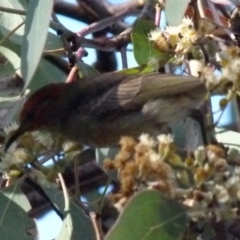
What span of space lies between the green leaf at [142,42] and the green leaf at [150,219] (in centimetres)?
82

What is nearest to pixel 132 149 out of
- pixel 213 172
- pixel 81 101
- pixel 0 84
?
pixel 213 172

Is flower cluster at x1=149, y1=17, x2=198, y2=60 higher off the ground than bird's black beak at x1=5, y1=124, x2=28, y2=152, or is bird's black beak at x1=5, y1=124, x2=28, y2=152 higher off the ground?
flower cluster at x1=149, y1=17, x2=198, y2=60

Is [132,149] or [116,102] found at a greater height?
[132,149]

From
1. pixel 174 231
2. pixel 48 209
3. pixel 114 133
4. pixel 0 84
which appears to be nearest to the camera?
pixel 174 231

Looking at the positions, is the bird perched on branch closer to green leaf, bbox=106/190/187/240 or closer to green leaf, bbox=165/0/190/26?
green leaf, bbox=165/0/190/26

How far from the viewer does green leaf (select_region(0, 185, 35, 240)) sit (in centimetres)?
253

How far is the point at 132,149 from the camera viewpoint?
187cm

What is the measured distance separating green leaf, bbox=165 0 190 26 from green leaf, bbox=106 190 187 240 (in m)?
0.54

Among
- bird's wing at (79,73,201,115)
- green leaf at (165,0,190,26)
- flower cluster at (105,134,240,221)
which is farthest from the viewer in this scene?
bird's wing at (79,73,201,115)

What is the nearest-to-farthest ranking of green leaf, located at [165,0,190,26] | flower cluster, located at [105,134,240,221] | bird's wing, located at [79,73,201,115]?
flower cluster, located at [105,134,240,221], green leaf, located at [165,0,190,26], bird's wing, located at [79,73,201,115]

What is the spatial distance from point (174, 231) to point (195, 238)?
6 cm

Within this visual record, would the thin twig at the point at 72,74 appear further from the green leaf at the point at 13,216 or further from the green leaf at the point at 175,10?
the green leaf at the point at 175,10

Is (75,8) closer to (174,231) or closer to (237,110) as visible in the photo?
(237,110)

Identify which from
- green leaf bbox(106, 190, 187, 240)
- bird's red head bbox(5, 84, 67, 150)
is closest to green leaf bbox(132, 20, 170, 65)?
bird's red head bbox(5, 84, 67, 150)
